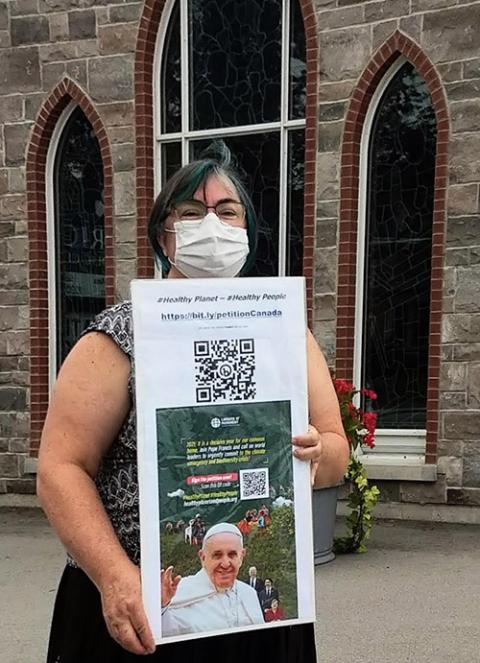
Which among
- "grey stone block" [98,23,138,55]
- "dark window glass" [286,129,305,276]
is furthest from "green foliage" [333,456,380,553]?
"grey stone block" [98,23,138,55]

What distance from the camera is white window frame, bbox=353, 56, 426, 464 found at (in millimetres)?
6586

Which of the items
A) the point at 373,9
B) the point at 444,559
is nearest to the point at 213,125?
the point at 373,9

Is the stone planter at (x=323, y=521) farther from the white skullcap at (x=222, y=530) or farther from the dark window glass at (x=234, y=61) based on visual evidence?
the white skullcap at (x=222, y=530)

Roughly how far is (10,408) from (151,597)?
665 cm

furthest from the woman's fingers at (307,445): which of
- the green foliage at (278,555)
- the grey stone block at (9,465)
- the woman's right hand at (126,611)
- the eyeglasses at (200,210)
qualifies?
the grey stone block at (9,465)

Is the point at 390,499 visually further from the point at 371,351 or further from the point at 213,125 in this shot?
the point at 213,125

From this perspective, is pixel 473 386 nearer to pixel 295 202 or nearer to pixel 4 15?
pixel 295 202

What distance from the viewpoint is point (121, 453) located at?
157cm

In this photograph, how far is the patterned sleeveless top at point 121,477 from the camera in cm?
155

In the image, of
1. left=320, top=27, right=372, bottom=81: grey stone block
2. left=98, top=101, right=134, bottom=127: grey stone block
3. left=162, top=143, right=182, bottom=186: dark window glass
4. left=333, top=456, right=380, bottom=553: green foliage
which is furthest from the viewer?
left=162, top=143, right=182, bottom=186: dark window glass

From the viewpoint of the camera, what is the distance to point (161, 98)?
7320 millimetres

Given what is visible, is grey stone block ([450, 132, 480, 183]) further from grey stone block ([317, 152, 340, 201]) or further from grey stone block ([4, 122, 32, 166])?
grey stone block ([4, 122, 32, 166])

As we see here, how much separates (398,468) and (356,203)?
2.30 metres

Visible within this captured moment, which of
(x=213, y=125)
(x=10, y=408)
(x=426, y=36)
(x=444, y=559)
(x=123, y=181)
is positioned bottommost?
(x=444, y=559)
